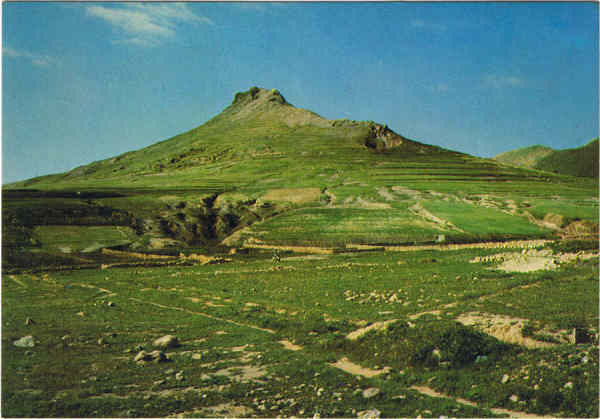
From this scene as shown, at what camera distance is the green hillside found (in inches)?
2849

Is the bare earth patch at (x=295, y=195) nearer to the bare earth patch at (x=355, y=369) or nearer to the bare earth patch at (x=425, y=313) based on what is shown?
the bare earth patch at (x=425, y=313)

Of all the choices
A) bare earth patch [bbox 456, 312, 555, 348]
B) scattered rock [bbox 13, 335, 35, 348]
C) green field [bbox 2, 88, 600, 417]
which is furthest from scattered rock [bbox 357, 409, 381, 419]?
scattered rock [bbox 13, 335, 35, 348]

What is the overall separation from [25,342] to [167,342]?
6726mm

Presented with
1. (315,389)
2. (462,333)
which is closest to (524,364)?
(462,333)

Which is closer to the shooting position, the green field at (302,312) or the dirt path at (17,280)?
the green field at (302,312)

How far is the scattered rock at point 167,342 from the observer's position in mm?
20562

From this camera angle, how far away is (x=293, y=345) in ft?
67.6

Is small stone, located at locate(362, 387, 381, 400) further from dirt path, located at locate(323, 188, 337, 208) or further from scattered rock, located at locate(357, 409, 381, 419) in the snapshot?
dirt path, located at locate(323, 188, 337, 208)

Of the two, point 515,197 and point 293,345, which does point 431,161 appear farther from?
point 293,345

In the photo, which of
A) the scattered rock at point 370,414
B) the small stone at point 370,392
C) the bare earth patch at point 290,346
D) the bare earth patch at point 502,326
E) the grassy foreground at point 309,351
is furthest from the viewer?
the bare earth patch at point 290,346

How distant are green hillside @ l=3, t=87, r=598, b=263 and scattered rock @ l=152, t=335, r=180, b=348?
48377mm

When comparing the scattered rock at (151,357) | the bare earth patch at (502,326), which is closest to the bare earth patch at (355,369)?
the bare earth patch at (502,326)

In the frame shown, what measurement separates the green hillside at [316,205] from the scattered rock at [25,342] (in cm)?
4484

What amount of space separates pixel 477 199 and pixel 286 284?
78121 mm
